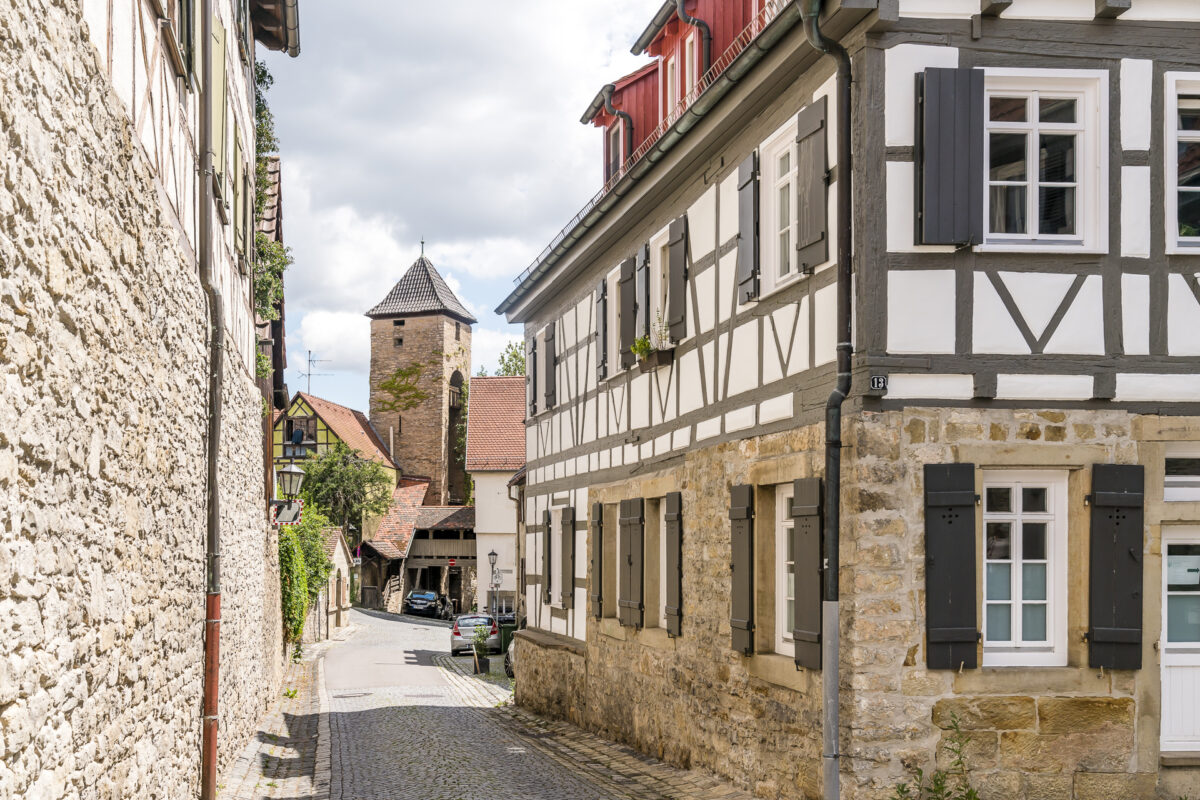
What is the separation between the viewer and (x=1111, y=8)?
8.29 metres

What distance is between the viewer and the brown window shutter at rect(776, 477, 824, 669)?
872 cm

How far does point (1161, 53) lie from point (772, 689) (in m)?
5.09

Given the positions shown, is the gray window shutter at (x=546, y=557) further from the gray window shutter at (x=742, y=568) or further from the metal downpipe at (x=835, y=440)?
the metal downpipe at (x=835, y=440)

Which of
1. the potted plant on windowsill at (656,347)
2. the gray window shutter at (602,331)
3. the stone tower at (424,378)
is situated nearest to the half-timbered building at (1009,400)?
the potted plant on windowsill at (656,347)

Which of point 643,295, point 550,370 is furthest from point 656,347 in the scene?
point 550,370

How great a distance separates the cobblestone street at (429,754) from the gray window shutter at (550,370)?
449cm

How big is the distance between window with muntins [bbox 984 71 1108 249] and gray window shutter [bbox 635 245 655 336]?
5.55 metres

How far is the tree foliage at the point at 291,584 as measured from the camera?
22859 millimetres

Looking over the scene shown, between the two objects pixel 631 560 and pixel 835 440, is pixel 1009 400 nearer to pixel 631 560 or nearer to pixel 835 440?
pixel 835 440

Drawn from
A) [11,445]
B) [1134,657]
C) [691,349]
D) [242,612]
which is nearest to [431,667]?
[242,612]

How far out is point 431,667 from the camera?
30047 mm

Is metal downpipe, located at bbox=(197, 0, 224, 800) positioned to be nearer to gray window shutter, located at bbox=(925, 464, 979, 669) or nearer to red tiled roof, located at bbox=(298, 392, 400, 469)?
gray window shutter, located at bbox=(925, 464, 979, 669)

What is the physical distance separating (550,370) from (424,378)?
184ft

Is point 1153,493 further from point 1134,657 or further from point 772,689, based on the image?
point 772,689
